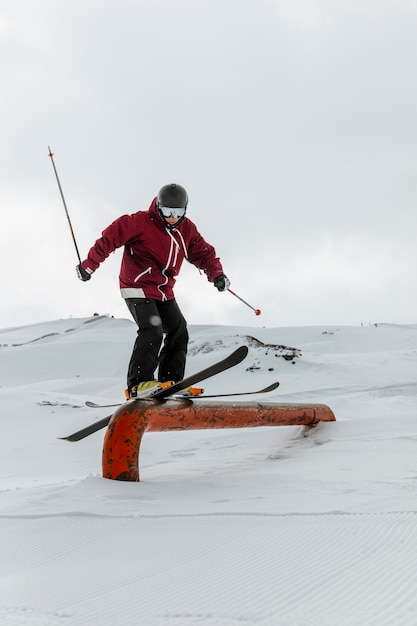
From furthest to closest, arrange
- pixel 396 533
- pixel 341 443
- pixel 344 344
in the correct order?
1. pixel 344 344
2. pixel 341 443
3. pixel 396 533

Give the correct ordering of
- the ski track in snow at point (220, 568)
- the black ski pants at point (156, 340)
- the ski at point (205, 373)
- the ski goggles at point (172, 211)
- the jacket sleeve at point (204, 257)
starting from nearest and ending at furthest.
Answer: the ski track in snow at point (220, 568) < the ski at point (205, 373) < the black ski pants at point (156, 340) < the ski goggles at point (172, 211) < the jacket sleeve at point (204, 257)

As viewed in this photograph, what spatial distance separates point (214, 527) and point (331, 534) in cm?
43

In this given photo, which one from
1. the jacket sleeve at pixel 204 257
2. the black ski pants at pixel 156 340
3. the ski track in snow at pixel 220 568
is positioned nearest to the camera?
the ski track in snow at pixel 220 568

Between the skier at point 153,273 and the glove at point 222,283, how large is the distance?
0.41 metres

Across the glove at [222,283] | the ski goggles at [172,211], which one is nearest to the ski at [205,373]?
the ski goggles at [172,211]

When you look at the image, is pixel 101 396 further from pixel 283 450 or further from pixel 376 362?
pixel 283 450

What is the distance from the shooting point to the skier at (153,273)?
4023 mm

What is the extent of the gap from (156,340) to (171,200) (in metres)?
1.06

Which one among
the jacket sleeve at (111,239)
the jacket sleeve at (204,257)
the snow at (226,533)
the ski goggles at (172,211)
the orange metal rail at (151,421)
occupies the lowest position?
the snow at (226,533)

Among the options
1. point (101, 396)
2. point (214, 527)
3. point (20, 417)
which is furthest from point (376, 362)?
point (214, 527)

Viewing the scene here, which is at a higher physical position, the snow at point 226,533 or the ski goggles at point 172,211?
the ski goggles at point 172,211

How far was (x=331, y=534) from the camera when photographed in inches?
71.3

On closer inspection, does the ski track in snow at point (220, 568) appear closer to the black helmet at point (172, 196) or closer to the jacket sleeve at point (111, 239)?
the jacket sleeve at point (111, 239)

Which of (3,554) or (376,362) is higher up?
(3,554)
